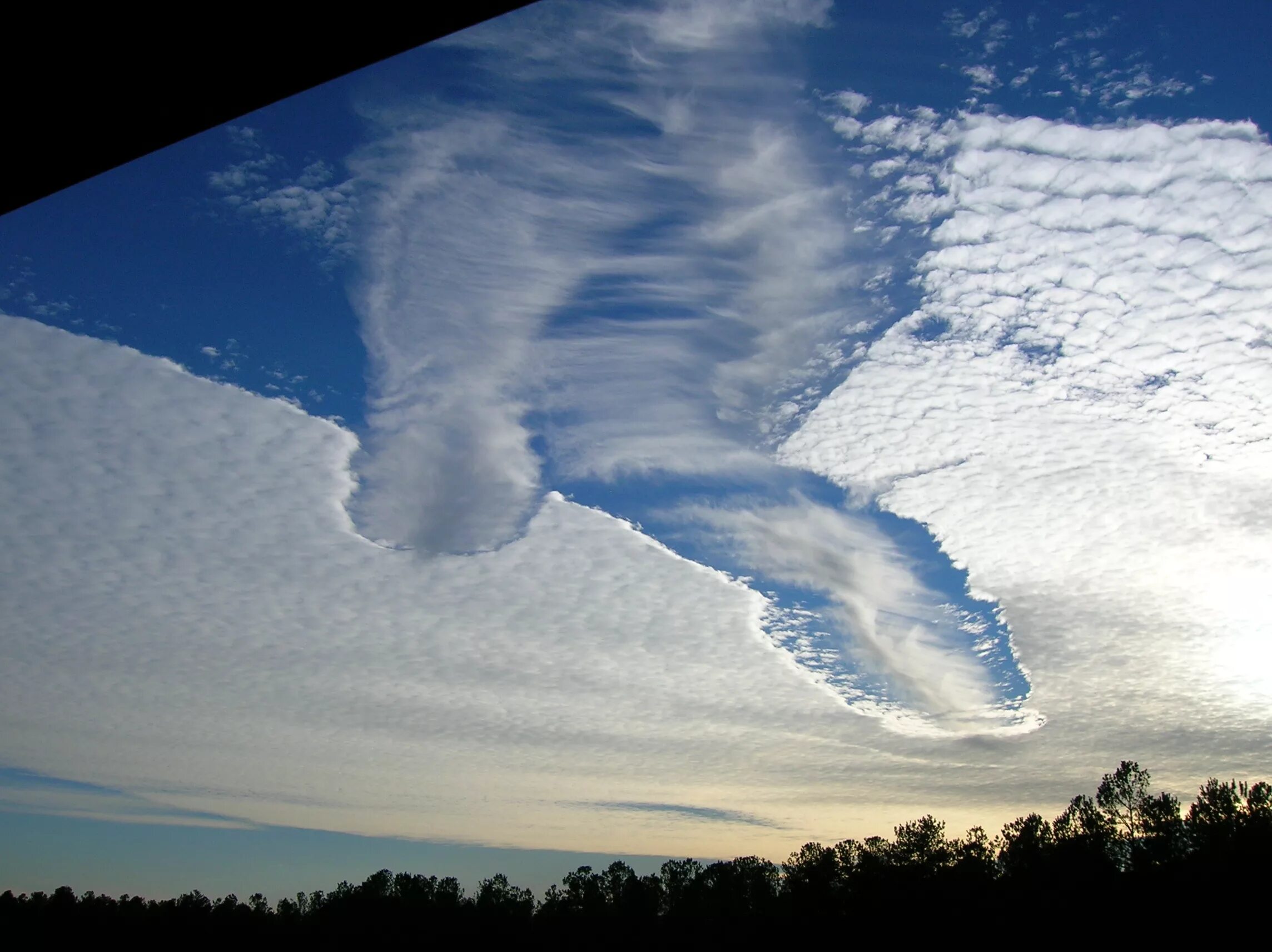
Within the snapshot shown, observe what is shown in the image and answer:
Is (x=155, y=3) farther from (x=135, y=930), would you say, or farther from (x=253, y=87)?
(x=135, y=930)

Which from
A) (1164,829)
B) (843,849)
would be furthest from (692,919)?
(1164,829)

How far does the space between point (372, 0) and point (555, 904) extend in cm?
18773

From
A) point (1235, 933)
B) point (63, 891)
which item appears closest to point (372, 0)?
point (1235, 933)

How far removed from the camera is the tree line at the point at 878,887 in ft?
222

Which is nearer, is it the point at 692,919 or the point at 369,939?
the point at 692,919

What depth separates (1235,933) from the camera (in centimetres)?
5878

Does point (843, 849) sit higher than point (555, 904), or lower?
higher

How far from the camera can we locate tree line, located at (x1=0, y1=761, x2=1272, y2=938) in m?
67.6

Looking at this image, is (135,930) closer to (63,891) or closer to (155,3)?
(63,891)

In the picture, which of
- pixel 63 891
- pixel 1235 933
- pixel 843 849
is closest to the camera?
pixel 1235 933

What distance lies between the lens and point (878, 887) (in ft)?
337

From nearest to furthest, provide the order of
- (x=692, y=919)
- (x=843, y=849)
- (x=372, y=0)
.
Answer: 1. (x=372, y=0)
2. (x=843, y=849)
3. (x=692, y=919)

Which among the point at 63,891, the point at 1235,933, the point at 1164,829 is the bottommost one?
the point at 63,891

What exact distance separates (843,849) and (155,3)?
450ft
